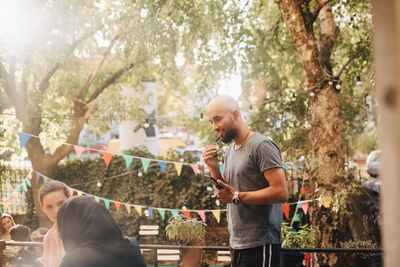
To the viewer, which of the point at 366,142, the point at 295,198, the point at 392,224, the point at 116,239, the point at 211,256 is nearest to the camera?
the point at 392,224

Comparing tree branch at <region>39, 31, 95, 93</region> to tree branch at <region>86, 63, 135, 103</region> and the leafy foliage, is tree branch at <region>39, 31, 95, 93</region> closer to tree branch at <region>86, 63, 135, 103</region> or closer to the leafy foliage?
tree branch at <region>86, 63, 135, 103</region>

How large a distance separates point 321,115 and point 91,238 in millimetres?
4974

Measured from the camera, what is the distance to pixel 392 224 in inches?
32.1

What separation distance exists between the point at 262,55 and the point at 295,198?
324cm

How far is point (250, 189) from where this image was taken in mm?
2654

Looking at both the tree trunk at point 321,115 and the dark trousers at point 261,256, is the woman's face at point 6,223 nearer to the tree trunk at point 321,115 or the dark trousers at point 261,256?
the tree trunk at point 321,115

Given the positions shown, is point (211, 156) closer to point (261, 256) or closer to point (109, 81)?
point (261, 256)

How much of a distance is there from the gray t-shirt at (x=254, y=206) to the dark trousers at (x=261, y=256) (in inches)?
1.2

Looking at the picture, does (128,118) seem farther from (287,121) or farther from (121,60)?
(287,121)

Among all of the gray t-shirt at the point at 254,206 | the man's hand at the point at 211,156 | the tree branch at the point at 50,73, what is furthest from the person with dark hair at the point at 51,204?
the tree branch at the point at 50,73

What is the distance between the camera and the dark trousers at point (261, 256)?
2.57 m

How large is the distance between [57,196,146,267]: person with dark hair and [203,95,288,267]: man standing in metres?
0.66

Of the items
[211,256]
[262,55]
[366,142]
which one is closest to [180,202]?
[211,256]

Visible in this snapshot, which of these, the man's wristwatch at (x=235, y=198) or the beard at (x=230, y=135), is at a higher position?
the beard at (x=230, y=135)
